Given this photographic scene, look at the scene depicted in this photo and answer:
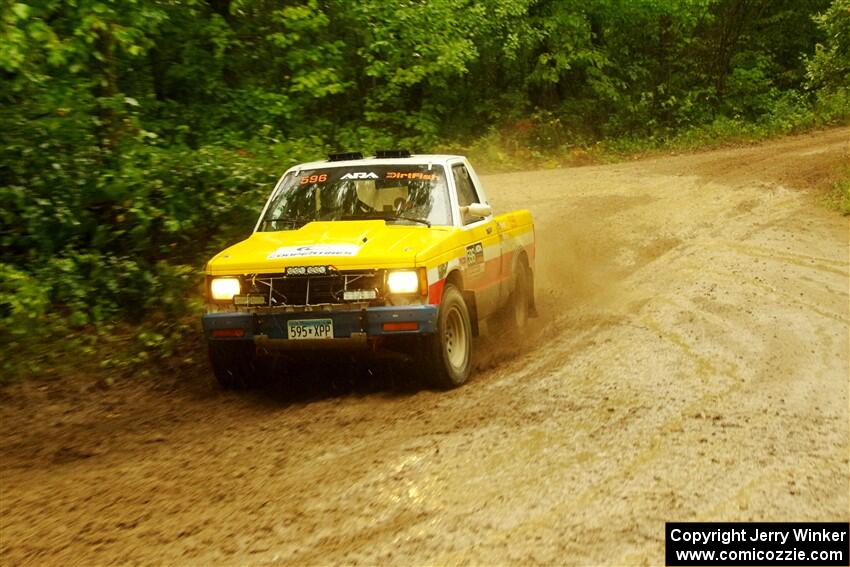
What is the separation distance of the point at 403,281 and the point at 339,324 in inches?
22.8

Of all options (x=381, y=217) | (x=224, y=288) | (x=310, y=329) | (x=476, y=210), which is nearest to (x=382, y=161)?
(x=381, y=217)

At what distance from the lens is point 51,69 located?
11.3 m

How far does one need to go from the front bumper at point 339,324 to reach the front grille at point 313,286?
15cm

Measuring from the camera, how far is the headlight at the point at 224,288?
774 cm

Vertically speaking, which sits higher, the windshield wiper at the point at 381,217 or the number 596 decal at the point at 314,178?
the number 596 decal at the point at 314,178

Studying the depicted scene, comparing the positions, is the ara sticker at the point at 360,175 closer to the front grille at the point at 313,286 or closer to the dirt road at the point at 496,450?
the front grille at the point at 313,286

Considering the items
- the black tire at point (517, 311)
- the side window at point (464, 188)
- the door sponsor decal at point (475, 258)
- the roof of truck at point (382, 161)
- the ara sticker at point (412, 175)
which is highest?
the roof of truck at point (382, 161)

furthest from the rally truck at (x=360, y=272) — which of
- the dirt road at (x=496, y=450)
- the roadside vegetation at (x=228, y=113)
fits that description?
the roadside vegetation at (x=228, y=113)

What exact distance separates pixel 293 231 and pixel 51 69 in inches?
187

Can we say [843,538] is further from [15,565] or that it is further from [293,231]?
[293,231]

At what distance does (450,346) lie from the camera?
8.02 m

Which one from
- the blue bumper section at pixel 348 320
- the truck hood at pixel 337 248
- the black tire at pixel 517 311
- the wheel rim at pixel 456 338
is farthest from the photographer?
the black tire at pixel 517 311

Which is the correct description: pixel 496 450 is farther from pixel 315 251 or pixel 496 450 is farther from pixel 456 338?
pixel 315 251

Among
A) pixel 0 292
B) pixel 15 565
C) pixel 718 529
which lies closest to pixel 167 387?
pixel 0 292
